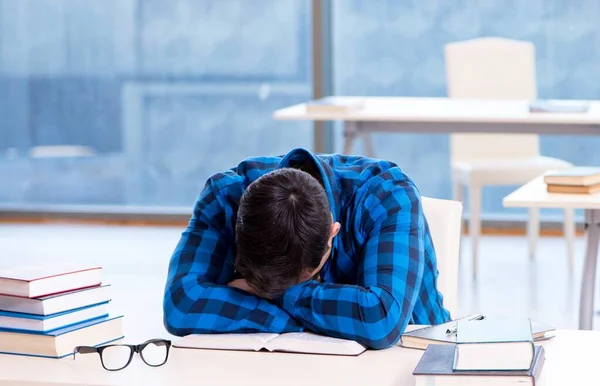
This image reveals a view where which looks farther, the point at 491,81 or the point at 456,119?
the point at 491,81

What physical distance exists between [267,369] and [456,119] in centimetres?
275

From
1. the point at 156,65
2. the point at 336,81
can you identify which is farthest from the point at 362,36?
the point at 156,65

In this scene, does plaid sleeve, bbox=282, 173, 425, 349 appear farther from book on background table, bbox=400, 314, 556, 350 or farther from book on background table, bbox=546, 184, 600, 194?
book on background table, bbox=546, 184, 600, 194

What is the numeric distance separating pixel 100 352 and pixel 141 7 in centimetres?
458

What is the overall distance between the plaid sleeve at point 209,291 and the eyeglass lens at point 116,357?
0.15 m

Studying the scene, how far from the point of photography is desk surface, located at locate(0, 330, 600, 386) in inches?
56.1

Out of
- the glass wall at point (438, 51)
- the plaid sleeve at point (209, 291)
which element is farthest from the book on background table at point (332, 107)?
the plaid sleeve at point (209, 291)

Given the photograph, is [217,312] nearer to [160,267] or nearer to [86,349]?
[86,349]

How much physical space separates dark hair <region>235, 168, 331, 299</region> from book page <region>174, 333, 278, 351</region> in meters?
0.09

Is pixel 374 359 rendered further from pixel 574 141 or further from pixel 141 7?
pixel 141 7

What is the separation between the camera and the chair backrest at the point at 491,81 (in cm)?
473

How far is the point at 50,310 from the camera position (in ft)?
5.17

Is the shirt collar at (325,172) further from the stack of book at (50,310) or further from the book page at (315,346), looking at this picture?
the stack of book at (50,310)

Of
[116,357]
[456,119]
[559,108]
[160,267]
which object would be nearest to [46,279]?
[116,357]
